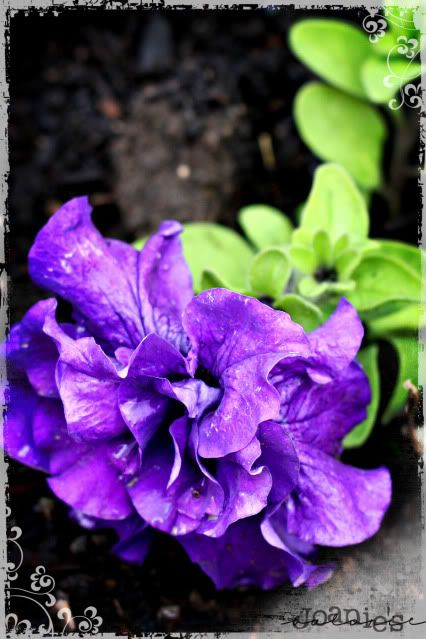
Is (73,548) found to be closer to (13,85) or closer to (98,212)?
(98,212)

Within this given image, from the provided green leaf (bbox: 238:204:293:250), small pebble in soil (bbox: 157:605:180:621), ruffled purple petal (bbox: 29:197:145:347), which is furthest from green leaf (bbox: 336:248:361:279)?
small pebble in soil (bbox: 157:605:180:621)

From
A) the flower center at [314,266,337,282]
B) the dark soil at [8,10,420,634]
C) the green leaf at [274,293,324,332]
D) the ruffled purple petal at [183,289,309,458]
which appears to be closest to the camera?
the ruffled purple petal at [183,289,309,458]

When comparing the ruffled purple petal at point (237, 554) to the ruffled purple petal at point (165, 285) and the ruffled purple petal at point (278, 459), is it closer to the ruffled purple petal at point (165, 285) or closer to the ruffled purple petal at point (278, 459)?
the ruffled purple petal at point (278, 459)

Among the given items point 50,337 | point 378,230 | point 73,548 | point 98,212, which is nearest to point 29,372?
point 50,337

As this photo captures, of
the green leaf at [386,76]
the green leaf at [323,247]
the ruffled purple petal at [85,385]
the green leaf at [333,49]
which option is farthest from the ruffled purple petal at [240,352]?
the green leaf at [333,49]

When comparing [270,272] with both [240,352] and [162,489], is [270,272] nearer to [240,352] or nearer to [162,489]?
[240,352]

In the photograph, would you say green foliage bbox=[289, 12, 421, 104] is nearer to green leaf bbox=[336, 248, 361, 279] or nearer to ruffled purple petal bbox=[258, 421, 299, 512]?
green leaf bbox=[336, 248, 361, 279]
